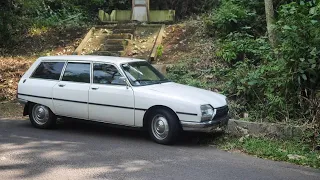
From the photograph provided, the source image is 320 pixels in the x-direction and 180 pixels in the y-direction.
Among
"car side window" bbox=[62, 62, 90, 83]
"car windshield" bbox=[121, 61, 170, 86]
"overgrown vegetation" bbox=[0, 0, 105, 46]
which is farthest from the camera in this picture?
"overgrown vegetation" bbox=[0, 0, 105, 46]

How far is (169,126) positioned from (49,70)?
10.5ft

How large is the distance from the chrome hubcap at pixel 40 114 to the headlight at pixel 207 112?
11.5 feet

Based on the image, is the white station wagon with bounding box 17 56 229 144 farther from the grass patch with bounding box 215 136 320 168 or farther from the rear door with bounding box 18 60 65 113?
the grass patch with bounding box 215 136 320 168

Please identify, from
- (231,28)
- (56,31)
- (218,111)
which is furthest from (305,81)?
(56,31)

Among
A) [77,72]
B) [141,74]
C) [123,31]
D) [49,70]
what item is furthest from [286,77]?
[123,31]

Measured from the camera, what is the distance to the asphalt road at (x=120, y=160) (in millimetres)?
5621

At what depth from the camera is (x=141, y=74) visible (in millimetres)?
7977

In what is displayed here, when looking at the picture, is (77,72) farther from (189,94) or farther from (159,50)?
(159,50)

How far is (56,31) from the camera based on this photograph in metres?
16.3

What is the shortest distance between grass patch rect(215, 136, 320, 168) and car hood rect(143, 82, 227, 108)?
751 mm

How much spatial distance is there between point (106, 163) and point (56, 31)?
448 inches

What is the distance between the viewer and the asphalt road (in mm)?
5621

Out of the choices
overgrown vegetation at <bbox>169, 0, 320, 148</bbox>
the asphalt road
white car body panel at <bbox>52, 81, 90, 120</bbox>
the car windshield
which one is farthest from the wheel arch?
overgrown vegetation at <bbox>169, 0, 320, 148</bbox>

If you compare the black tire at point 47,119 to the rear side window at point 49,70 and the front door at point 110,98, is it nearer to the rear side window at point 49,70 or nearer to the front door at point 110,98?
the rear side window at point 49,70
